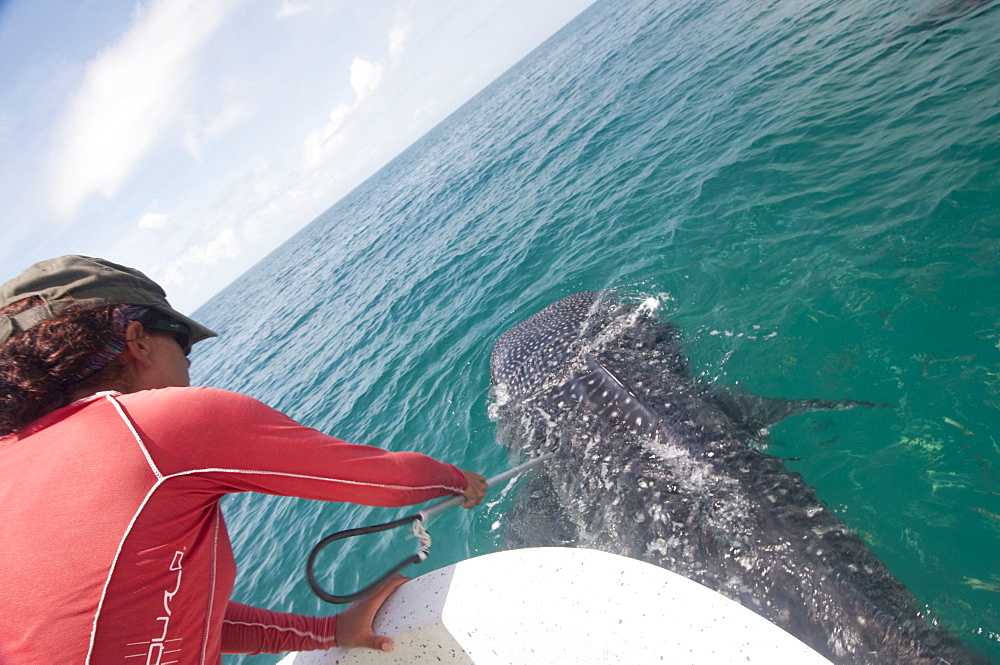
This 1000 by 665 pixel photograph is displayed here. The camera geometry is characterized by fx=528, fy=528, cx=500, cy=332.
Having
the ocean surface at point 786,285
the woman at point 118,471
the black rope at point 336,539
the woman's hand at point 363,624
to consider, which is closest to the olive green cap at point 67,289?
the woman at point 118,471

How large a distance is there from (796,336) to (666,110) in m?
11.5

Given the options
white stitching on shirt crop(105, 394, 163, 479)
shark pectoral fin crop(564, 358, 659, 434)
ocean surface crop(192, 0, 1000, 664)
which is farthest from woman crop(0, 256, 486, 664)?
ocean surface crop(192, 0, 1000, 664)

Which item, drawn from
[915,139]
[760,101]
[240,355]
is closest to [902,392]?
[915,139]

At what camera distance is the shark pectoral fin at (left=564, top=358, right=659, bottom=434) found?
4.80m

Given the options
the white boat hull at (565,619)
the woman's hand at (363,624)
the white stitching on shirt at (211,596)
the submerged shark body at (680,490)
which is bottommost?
the submerged shark body at (680,490)

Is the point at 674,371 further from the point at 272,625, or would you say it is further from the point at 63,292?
the point at 63,292

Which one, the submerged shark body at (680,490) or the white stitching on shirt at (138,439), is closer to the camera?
the white stitching on shirt at (138,439)

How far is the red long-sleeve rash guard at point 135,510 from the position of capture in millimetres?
1711

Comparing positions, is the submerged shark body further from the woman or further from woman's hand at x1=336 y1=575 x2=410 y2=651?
the woman

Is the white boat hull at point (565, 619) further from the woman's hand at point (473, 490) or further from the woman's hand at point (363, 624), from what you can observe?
the woman's hand at point (473, 490)

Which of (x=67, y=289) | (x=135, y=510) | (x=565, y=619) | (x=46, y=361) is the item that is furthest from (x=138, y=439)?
(x=565, y=619)

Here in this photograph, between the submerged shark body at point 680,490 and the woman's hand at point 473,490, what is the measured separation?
1.89 meters

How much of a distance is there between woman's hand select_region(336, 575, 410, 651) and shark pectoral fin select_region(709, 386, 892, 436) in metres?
3.48

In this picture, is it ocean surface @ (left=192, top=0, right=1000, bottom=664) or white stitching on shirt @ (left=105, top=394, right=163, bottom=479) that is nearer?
white stitching on shirt @ (left=105, top=394, right=163, bottom=479)
